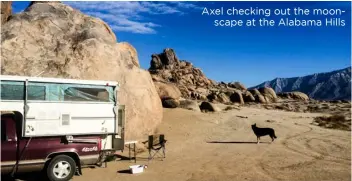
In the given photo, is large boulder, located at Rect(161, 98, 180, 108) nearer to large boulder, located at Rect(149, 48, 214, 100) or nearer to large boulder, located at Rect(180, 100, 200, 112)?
large boulder, located at Rect(180, 100, 200, 112)

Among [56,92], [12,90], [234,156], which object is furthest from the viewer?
[234,156]

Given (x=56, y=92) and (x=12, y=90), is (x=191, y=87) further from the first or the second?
(x=12, y=90)

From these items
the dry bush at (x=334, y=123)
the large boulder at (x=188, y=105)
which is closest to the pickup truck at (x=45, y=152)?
the large boulder at (x=188, y=105)

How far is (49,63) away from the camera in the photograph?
19406mm

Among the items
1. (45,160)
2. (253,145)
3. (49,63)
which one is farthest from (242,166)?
(49,63)

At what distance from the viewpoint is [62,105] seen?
39.9ft

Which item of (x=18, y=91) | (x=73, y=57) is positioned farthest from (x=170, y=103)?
(x=18, y=91)

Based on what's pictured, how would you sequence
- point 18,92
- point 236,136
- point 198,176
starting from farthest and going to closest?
point 236,136 → point 198,176 → point 18,92

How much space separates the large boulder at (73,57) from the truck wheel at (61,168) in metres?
7.39

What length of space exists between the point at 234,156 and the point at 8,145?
9.81 m

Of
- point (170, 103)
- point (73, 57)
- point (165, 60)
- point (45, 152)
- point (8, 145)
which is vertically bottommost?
point (45, 152)

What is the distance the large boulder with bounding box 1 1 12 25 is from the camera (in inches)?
878

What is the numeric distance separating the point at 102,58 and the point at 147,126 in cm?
446

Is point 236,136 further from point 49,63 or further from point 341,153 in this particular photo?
point 49,63
